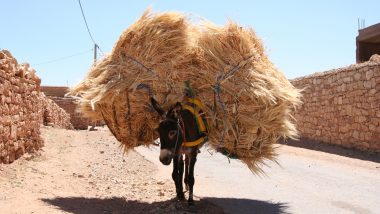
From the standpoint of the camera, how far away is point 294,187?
7.95 meters

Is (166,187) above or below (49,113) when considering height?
below

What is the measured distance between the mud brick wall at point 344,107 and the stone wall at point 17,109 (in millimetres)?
A: 8817

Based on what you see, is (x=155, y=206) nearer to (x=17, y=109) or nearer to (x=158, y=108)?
(x=158, y=108)

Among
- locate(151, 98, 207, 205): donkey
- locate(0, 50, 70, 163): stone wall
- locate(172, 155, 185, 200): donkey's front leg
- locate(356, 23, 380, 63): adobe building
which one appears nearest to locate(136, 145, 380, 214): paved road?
locate(172, 155, 185, 200): donkey's front leg

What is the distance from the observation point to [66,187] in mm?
7094

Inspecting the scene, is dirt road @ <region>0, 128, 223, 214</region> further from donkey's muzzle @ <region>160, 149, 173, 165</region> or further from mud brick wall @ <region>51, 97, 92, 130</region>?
mud brick wall @ <region>51, 97, 92, 130</region>

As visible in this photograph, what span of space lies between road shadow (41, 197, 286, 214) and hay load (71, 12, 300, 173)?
2.50 ft

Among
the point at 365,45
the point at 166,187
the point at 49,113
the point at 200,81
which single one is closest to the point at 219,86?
the point at 200,81

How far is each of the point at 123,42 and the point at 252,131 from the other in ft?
7.31

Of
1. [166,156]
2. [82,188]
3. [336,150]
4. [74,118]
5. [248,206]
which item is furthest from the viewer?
[74,118]

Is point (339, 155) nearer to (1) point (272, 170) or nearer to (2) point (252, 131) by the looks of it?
(1) point (272, 170)

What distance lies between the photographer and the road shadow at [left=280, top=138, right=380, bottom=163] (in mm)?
13250

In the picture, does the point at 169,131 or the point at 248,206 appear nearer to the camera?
the point at 169,131

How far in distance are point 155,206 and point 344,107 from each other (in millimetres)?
11566
